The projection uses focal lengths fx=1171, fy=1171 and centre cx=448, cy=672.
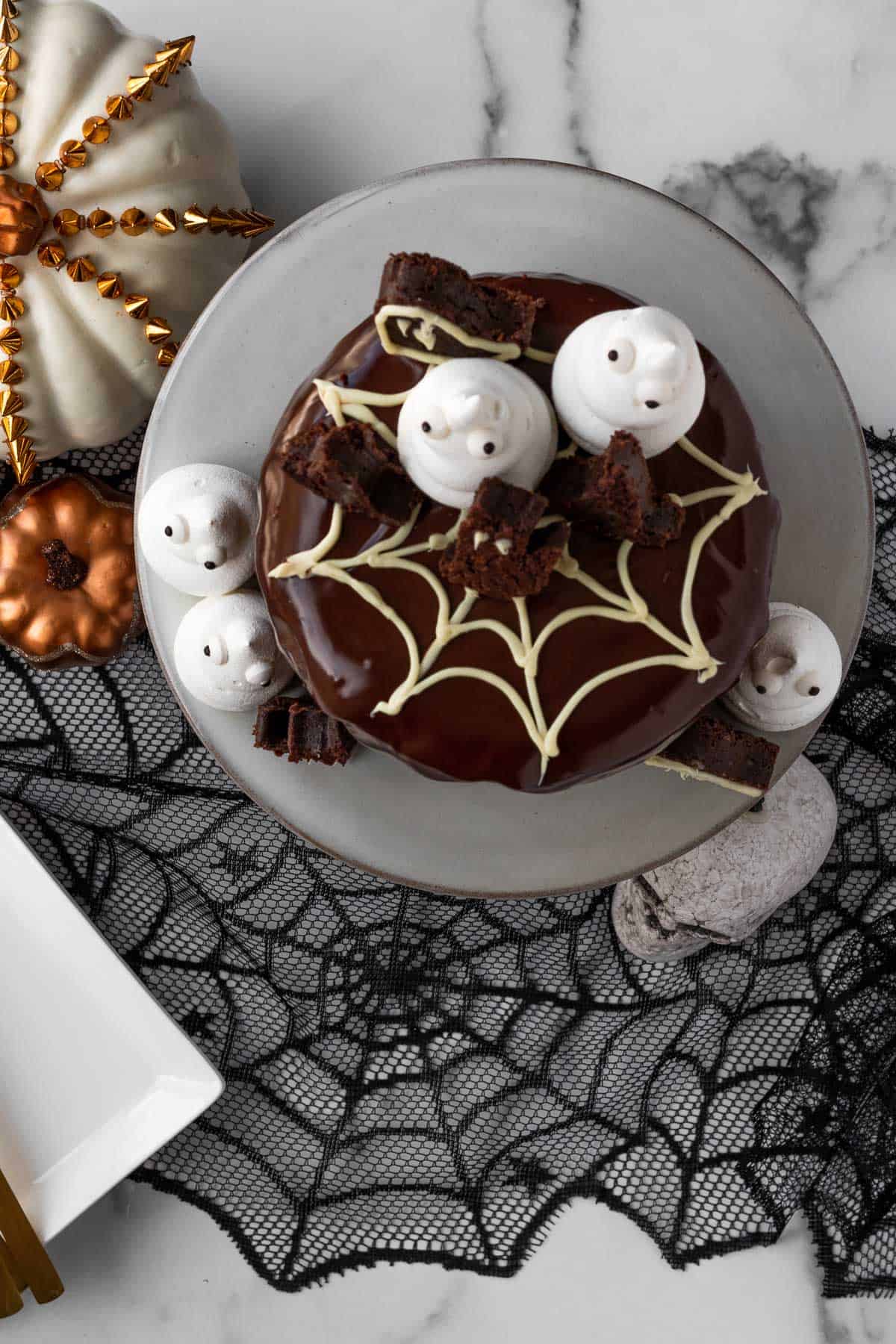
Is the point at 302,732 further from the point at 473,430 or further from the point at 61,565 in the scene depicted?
the point at 61,565

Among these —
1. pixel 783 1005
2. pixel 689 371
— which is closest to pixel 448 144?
pixel 689 371

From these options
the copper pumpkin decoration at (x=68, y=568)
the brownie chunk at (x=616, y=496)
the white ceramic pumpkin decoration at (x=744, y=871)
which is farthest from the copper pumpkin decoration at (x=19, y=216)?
the white ceramic pumpkin decoration at (x=744, y=871)

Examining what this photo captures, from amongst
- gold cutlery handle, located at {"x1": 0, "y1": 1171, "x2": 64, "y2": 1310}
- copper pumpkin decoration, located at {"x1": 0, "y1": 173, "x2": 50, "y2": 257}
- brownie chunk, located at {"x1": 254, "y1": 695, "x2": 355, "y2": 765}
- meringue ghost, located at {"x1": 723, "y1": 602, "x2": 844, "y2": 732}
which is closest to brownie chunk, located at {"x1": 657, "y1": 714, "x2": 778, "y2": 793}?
meringue ghost, located at {"x1": 723, "y1": 602, "x2": 844, "y2": 732}

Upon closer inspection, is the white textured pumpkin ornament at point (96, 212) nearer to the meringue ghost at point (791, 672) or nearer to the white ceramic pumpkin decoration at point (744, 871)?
the meringue ghost at point (791, 672)

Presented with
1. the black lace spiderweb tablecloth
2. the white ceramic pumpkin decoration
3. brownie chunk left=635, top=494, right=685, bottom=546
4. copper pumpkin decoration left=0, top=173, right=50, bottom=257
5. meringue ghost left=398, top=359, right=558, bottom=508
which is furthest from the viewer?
Answer: the black lace spiderweb tablecloth

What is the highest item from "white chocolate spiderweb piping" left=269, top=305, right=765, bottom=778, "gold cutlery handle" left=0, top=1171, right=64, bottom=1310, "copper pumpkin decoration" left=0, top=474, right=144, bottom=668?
"white chocolate spiderweb piping" left=269, top=305, right=765, bottom=778

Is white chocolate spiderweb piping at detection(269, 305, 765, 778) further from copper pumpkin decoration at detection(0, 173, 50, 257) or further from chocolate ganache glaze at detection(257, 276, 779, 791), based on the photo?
copper pumpkin decoration at detection(0, 173, 50, 257)
